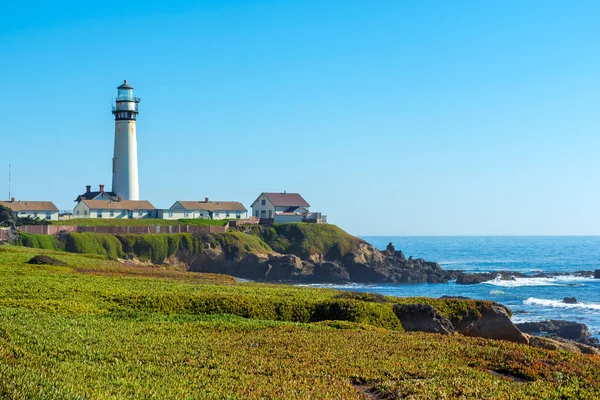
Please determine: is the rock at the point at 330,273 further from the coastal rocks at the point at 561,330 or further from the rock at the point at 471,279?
the coastal rocks at the point at 561,330

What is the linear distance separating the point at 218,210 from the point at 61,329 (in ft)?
295

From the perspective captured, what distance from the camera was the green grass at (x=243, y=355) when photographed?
13.3m

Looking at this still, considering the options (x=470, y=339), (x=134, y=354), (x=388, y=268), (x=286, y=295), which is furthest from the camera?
(x=388, y=268)

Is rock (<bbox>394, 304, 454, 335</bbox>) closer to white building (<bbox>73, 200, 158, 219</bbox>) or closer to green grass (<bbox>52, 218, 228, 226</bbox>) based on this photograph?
green grass (<bbox>52, 218, 228, 226</bbox>)

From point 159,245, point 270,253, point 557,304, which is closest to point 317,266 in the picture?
point 270,253

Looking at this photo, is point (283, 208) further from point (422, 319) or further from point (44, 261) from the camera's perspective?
point (422, 319)

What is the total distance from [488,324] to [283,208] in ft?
273

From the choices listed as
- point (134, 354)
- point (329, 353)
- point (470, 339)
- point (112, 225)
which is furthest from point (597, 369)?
point (112, 225)

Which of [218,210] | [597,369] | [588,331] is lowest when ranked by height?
[588,331]

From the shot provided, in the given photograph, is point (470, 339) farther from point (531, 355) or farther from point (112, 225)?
point (112, 225)

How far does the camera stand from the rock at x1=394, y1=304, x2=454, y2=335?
2531 centimetres

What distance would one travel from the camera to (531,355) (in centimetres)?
1794

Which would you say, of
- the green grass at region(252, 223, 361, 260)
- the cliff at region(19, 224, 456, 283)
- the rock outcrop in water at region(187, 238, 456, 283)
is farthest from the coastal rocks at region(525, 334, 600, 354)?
the green grass at region(252, 223, 361, 260)

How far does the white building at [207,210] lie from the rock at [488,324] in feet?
249
